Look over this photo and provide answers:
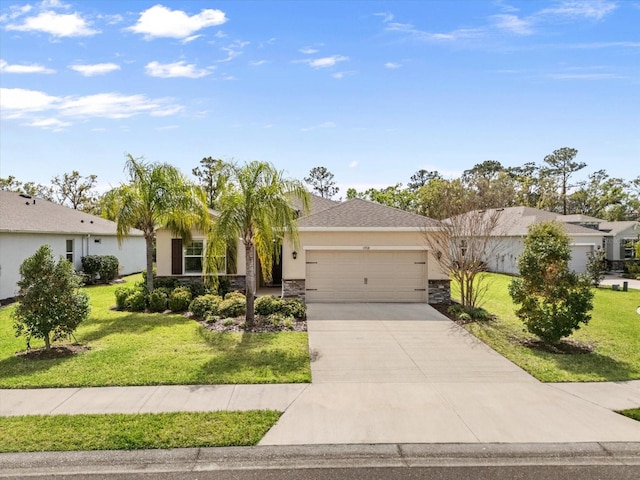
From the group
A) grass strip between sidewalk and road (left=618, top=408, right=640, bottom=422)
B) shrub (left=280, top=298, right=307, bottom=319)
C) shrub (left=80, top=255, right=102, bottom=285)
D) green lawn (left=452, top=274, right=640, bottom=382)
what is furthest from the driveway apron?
shrub (left=80, top=255, right=102, bottom=285)

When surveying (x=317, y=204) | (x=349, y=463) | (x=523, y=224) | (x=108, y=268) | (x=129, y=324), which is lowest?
(x=349, y=463)

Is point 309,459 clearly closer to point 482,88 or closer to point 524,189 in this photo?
point 482,88

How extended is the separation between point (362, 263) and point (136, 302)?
8250mm

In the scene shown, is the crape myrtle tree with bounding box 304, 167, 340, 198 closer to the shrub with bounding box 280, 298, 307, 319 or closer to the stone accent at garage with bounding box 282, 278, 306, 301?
the stone accent at garage with bounding box 282, 278, 306, 301

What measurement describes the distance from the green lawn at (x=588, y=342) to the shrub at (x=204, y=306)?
25.8 feet

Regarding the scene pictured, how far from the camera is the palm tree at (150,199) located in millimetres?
14078

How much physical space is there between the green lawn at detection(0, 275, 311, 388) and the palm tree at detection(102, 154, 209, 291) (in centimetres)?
384

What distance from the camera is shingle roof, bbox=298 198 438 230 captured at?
15375 mm

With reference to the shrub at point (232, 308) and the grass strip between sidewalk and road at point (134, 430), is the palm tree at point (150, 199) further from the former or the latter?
the grass strip between sidewalk and road at point (134, 430)

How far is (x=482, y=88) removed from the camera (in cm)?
1540

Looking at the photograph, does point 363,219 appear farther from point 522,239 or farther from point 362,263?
point 522,239

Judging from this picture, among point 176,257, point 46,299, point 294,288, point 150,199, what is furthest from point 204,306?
point 46,299

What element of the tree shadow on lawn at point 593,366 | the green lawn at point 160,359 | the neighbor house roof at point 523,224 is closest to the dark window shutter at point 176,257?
the green lawn at point 160,359

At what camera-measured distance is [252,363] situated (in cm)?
845
